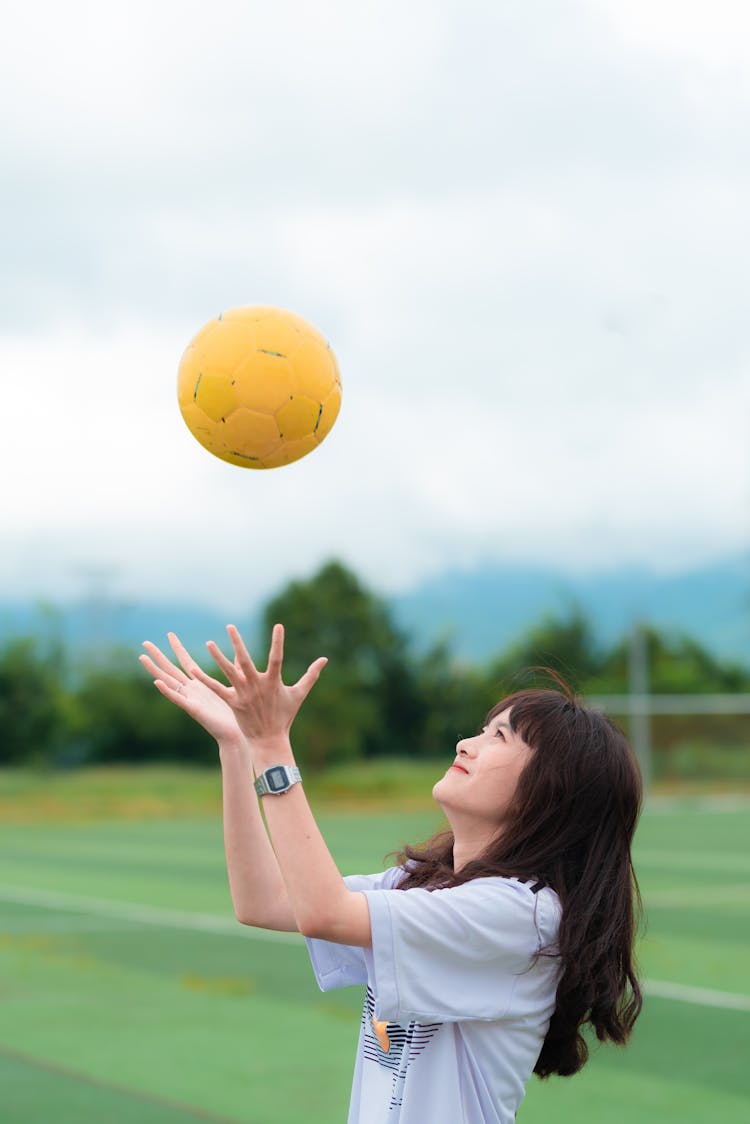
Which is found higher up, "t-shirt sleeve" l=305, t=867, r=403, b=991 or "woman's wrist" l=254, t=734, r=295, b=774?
"woman's wrist" l=254, t=734, r=295, b=774

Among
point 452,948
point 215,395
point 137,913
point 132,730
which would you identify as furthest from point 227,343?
point 132,730

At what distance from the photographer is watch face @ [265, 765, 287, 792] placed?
239 cm

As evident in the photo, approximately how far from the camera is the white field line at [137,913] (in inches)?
433

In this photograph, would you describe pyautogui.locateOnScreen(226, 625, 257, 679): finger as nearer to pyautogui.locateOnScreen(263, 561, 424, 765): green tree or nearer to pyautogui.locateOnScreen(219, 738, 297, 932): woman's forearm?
pyautogui.locateOnScreen(219, 738, 297, 932): woman's forearm

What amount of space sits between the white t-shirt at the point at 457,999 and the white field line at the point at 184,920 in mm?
6071

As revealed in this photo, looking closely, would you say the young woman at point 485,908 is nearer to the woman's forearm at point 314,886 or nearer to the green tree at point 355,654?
the woman's forearm at point 314,886

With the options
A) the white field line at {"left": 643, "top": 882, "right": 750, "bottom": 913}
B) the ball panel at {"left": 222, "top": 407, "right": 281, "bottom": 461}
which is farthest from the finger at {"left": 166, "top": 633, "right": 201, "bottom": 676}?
the white field line at {"left": 643, "top": 882, "right": 750, "bottom": 913}

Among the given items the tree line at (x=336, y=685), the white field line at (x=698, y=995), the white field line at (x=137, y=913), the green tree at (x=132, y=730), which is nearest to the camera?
the white field line at (x=698, y=995)

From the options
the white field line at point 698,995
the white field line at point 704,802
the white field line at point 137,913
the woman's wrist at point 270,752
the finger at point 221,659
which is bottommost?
the white field line at point 704,802

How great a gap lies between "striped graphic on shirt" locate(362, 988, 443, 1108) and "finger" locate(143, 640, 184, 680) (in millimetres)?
687

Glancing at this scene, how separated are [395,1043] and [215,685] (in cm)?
62

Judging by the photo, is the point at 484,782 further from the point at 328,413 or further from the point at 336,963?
the point at 328,413

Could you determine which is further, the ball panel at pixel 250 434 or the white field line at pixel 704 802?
the white field line at pixel 704 802

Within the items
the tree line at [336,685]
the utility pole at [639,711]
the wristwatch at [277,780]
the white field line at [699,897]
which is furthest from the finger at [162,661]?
the utility pole at [639,711]
